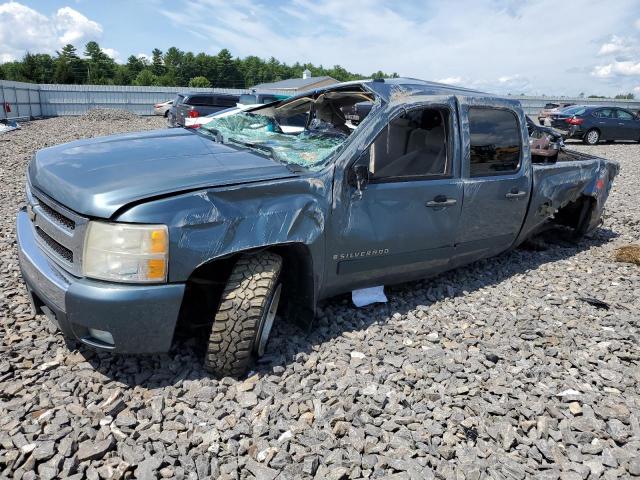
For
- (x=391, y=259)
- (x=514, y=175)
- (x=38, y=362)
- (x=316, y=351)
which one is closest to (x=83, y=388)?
(x=38, y=362)

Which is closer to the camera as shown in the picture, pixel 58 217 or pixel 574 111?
pixel 58 217

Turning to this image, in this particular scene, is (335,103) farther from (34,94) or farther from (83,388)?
(34,94)

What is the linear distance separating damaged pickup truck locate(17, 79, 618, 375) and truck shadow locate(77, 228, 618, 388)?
0.19 m

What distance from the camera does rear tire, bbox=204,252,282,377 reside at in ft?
8.39

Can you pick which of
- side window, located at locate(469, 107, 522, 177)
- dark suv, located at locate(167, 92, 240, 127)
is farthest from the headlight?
dark suv, located at locate(167, 92, 240, 127)

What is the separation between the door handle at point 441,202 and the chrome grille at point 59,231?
2.23 m

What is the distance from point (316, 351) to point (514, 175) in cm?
229

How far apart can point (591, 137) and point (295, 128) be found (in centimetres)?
1747

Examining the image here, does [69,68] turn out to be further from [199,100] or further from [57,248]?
[57,248]

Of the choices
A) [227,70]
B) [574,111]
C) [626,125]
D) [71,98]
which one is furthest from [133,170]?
[227,70]

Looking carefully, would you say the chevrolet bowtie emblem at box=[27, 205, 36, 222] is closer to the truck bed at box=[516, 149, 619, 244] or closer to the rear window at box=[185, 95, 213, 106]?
the truck bed at box=[516, 149, 619, 244]

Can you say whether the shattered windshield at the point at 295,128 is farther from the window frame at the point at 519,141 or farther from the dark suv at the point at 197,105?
the dark suv at the point at 197,105

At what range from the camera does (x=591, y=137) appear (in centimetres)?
1775

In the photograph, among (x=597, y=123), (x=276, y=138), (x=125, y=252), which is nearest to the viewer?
(x=125, y=252)
